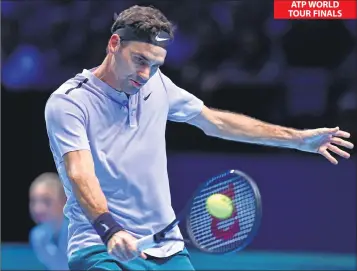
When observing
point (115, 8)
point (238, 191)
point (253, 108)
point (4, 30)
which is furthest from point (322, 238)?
point (238, 191)

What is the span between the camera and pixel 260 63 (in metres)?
8.50

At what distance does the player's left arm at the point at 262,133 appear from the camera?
397 cm

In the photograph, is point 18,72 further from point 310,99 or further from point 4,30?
point 310,99

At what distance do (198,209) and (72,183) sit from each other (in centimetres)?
52

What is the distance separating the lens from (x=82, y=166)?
11.1 ft

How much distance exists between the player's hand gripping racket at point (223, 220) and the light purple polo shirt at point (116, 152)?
0.28ft

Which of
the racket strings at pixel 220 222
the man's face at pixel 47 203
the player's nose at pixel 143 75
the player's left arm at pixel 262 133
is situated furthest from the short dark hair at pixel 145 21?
the man's face at pixel 47 203

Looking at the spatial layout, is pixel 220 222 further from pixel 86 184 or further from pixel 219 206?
pixel 86 184

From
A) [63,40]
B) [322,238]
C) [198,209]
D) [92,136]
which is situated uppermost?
[63,40]

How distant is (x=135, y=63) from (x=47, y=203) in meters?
2.65

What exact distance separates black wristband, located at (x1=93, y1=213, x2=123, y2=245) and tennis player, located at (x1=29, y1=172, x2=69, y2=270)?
2700 mm

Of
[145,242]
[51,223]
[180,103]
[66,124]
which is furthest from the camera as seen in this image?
[51,223]

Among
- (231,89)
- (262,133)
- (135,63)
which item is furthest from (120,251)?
(231,89)

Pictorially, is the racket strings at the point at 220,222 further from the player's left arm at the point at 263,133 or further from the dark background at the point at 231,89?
the dark background at the point at 231,89
